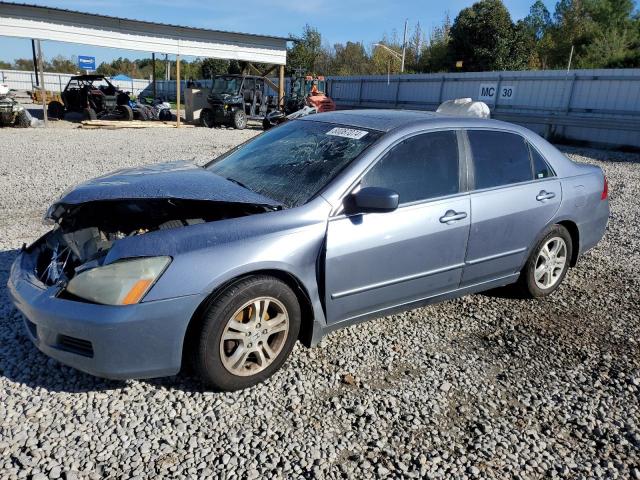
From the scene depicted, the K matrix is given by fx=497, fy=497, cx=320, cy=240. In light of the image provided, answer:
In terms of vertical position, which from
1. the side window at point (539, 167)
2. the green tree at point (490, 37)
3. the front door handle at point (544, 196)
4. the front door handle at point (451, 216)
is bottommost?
the front door handle at point (451, 216)

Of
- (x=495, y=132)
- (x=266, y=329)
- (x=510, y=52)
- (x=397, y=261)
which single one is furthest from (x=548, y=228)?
(x=510, y=52)

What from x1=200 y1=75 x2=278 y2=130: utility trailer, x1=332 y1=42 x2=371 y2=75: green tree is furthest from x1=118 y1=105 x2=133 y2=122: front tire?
x1=332 y1=42 x2=371 y2=75: green tree

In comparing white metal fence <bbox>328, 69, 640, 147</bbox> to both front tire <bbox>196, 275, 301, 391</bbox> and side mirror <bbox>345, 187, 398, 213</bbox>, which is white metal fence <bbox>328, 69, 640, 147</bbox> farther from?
front tire <bbox>196, 275, 301, 391</bbox>

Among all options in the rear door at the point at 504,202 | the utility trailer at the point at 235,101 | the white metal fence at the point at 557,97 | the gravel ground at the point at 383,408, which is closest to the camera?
the gravel ground at the point at 383,408

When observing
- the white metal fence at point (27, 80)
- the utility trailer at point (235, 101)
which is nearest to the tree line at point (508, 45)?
the utility trailer at point (235, 101)

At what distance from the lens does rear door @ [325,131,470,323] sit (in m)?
2.98

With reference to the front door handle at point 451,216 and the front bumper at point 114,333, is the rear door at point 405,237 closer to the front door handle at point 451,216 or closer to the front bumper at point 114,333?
the front door handle at point 451,216

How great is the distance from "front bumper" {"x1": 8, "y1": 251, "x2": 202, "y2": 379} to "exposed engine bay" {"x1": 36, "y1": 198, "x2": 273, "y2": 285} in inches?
10.6

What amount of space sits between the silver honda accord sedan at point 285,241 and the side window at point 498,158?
0.01 m

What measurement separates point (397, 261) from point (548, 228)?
64.8 inches

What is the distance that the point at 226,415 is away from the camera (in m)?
2.65

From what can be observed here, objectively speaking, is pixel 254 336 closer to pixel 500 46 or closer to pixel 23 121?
pixel 23 121

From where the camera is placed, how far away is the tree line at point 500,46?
34.0 meters

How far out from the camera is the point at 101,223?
10.6ft
